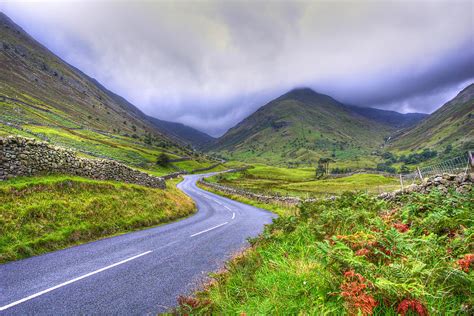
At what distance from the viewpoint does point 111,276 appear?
764 centimetres

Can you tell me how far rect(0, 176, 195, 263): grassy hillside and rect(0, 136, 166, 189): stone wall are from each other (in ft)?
2.92

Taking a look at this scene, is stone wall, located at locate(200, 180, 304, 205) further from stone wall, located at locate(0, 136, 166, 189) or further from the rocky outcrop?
stone wall, located at locate(0, 136, 166, 189)

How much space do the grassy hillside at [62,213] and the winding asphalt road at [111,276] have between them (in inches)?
40.8

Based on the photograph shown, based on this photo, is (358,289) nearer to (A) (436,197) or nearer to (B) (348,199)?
(A) (436,197)

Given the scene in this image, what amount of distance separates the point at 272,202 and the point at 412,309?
31.4 m

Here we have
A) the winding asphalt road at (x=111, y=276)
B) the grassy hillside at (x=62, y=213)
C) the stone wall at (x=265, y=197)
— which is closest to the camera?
the winding asphalt road at (x=111, y=276)

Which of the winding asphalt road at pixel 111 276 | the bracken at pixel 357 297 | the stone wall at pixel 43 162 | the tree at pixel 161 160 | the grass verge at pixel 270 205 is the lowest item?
the grass verge at pixel 270 205

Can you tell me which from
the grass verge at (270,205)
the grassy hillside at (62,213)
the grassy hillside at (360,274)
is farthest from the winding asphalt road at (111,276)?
the grass verge at (270,205)

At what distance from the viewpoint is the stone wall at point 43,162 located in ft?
45.7

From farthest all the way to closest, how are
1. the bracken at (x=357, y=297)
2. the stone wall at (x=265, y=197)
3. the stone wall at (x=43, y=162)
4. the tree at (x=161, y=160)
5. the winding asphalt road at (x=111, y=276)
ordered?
the tree at (x=161, y=160) < the stone wall at (x=265, y=197) < the stone wall at (x=43, y=162) < the winding asphalt road at (x=111, y=276) < the bracken at (x=357, y=297)

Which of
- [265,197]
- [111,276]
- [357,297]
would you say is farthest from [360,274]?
[265,197]

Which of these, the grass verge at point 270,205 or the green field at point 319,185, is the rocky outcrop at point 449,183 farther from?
the green field at point 319,185

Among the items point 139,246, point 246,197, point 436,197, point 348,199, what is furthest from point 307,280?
point 246,197

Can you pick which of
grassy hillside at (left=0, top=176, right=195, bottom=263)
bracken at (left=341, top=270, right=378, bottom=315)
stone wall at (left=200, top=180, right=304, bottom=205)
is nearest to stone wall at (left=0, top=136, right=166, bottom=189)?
grassy hillside at (left=0, top=176, right=195, bottom=263)
